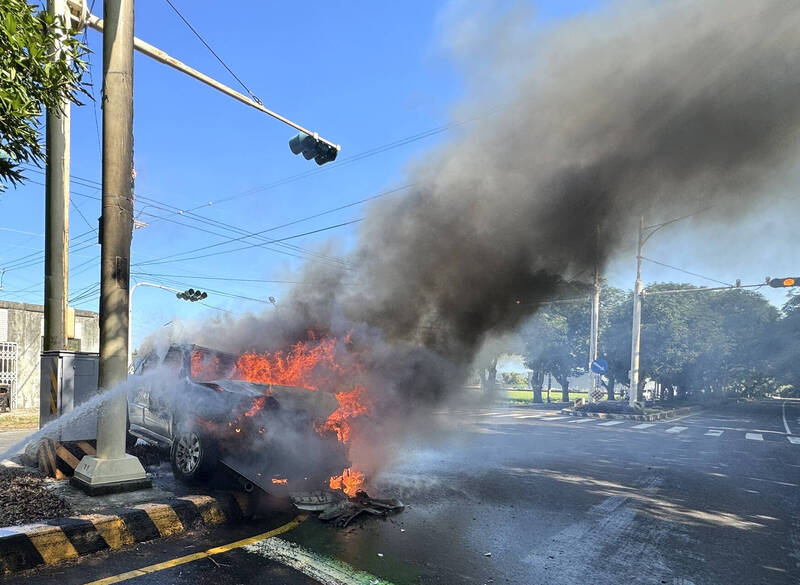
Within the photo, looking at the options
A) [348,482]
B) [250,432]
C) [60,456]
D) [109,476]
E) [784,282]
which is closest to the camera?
[109,476]

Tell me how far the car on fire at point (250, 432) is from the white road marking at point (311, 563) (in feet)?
3.18

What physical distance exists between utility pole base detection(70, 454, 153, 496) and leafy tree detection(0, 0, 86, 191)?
10.3ft

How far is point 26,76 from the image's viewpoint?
150 inches

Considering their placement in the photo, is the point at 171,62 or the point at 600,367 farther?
the point at 600,367

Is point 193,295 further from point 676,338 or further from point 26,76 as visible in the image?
point 676,338

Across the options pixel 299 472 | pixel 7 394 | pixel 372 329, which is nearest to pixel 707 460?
pixel 372 329

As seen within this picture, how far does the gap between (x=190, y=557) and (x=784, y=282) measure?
21185mm

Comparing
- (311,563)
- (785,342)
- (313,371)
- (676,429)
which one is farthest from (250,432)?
(785,342)

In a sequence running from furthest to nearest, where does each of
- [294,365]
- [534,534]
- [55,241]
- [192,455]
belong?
[294,365] → [55,241] → [192,455] → [534,534]

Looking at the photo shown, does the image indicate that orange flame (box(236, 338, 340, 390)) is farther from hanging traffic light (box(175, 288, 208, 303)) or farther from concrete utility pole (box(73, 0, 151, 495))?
hanging traffic light (box(175, 288, 208, 303))

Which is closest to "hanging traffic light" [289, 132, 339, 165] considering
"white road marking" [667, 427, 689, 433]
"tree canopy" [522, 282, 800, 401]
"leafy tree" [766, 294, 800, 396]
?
"white road marking" [667, 427, 689, 433]

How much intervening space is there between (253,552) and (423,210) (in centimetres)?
719

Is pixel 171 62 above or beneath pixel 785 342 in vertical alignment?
above

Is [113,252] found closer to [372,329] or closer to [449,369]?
[372,329]
